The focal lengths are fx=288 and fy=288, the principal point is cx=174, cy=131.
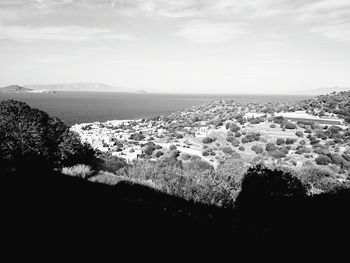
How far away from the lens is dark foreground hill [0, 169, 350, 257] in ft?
16.0

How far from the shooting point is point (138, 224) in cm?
593

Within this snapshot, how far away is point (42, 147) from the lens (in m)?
16.2

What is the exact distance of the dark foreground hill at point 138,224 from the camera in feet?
16.0

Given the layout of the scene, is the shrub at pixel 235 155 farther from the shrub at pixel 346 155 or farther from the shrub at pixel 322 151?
the shrub at pixel 346 155

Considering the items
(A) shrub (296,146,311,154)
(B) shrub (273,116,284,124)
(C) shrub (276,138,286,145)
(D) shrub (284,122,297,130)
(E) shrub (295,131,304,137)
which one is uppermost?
(B) shrub (273,116,284,124)

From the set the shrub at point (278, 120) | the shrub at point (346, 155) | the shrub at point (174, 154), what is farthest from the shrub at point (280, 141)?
the shrub at point (174, 154)

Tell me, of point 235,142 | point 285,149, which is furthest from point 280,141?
point 235,142

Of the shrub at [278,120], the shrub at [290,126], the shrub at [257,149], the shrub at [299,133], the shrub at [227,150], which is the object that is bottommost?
the shrub at [227,150]

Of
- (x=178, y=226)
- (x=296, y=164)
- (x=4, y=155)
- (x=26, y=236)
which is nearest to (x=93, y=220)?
(x=26, y=236)

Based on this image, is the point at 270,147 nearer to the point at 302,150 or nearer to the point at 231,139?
the point at 302,150

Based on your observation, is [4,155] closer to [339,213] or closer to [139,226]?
[139,226]


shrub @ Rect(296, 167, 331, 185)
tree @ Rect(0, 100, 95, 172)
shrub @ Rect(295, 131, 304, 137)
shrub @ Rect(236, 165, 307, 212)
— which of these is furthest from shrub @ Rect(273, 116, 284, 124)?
tree @ Rect(0, 100, 95, 172)

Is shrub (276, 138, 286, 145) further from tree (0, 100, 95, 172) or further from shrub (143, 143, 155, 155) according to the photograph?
tree (0, 100, 95, 172)

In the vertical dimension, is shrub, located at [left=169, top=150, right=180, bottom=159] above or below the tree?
below
